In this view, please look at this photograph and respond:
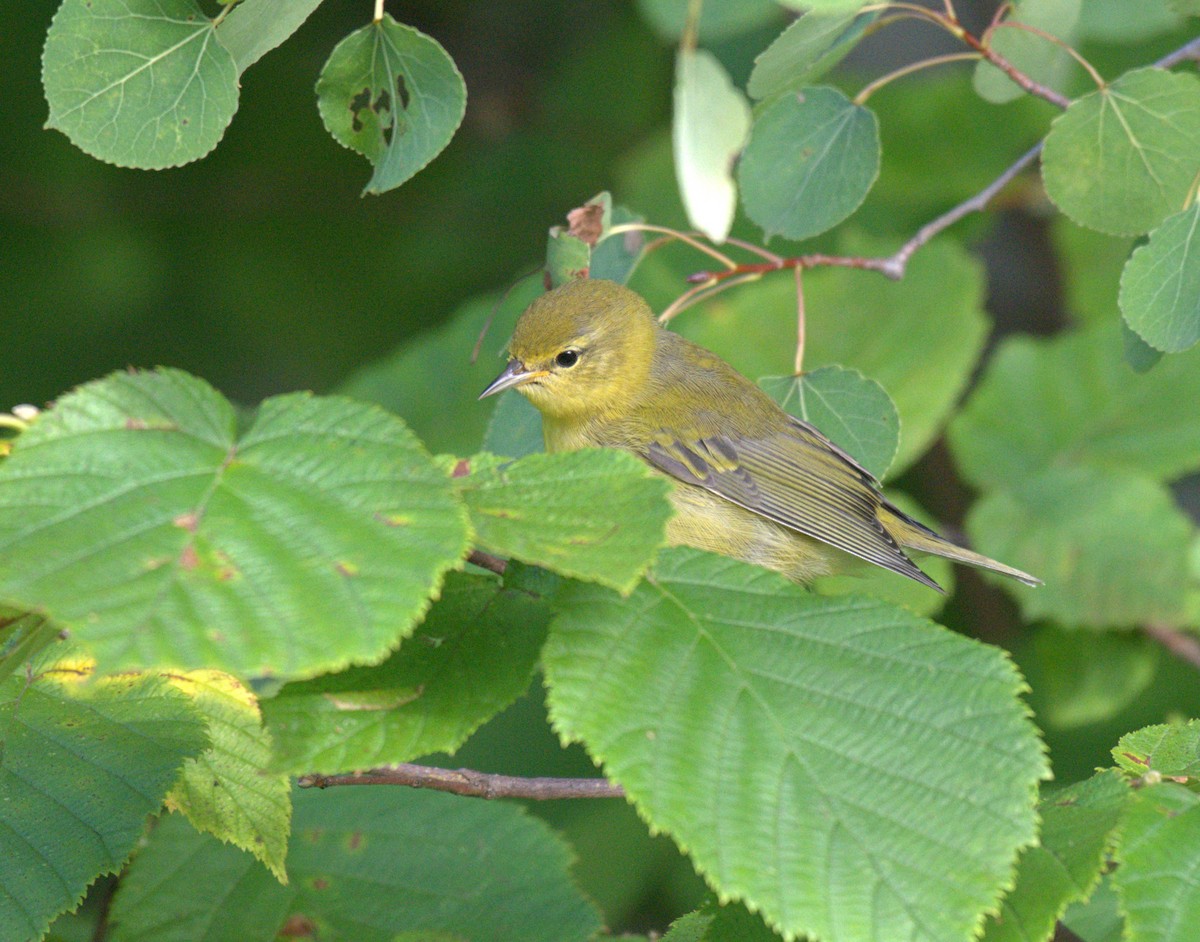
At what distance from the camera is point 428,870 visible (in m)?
2.37

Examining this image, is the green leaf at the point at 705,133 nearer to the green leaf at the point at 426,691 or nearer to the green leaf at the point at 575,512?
the green leaf at the point at 575,512

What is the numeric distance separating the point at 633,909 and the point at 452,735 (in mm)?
3630

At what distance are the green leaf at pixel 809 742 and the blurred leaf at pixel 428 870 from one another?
36.5 inches

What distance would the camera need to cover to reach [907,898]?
1.38 meters

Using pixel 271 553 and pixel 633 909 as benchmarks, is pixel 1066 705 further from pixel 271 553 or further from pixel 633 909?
pixel 271 553

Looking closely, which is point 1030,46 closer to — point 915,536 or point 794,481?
point 794,481

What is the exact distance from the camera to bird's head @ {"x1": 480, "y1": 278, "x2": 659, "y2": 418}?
3262 millimetres

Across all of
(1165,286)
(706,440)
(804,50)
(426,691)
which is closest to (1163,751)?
(1165,286)

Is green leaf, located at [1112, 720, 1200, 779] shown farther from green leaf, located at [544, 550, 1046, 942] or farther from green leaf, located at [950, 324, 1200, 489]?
green leaf, located at [950, 324, 1200, 489]

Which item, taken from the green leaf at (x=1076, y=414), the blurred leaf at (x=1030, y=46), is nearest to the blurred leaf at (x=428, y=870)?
the blurred leaf at (x=1030, y=46)

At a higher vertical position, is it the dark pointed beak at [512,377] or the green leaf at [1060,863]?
the dark pointed beak at [512,377]

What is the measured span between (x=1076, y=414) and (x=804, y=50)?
2790 mm

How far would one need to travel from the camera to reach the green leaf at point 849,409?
246 centimetres

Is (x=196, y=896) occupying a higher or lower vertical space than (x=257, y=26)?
lower
